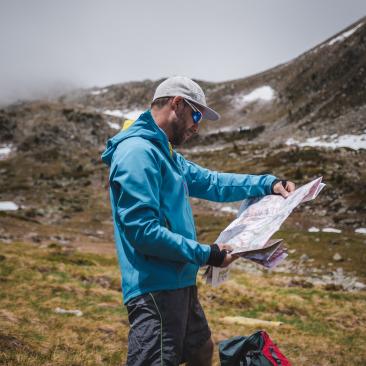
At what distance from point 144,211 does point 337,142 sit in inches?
2156

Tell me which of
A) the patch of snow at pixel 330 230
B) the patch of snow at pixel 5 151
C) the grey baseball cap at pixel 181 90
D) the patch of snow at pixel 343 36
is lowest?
the patch of snow at pixel 330 230

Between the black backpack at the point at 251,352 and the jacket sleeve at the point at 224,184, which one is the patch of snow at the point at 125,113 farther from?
the black backpack at the point at 251,352

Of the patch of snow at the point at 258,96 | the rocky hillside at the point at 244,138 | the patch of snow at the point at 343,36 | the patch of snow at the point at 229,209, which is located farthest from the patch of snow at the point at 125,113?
the patch of snow at the point at 229,209

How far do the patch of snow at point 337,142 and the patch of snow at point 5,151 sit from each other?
6572 cm

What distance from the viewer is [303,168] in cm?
4491

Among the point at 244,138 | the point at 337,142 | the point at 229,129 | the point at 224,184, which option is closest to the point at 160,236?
the point at 224,184

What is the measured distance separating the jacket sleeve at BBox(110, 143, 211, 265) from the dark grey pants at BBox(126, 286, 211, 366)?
465mm

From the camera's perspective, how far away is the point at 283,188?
434 centimetres

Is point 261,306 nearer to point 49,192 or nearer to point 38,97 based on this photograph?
point 49,192

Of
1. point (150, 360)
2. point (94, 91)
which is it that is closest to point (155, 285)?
point (150, 360)

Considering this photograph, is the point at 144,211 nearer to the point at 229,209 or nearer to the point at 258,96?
the point at 229,209

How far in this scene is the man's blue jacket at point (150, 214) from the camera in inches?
127

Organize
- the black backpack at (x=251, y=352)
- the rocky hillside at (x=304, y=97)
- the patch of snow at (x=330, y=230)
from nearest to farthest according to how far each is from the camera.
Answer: the black backpack at (x=251, y=352) < the patch of snow at (x=330, y=230) < the rocky hillside at (x=304, y=97)

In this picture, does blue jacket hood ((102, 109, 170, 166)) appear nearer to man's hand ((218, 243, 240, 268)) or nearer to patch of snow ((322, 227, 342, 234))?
man's hand ((218, 243, 240, 268))
